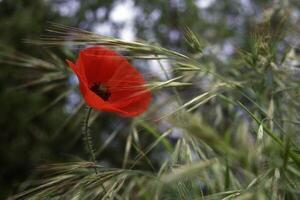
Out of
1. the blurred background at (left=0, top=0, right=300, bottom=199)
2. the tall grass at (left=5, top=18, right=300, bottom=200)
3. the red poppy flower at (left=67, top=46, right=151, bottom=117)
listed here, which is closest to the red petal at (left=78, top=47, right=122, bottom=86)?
the red poppy flower at (left=67, top=46, right=151, bottom=117)

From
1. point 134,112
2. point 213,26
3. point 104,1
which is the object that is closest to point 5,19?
point 104,1

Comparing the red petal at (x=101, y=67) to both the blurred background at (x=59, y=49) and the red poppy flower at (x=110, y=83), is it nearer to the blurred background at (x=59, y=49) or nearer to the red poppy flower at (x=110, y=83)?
the red poppy flower at (x=110, y=83)

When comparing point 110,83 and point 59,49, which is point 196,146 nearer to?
point 110,83

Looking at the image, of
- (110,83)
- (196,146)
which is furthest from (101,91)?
(196,146)

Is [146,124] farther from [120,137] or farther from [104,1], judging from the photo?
[104,1]

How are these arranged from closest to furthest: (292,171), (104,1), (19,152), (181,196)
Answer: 1. (181,196)
2. (292,171)
3. (19,152)
4. (104,1)

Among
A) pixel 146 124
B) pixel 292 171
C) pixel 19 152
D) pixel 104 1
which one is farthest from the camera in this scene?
pixel 104 1

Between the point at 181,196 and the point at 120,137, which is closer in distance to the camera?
the point at 181,196

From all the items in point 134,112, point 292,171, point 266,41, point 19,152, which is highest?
point 266,41
